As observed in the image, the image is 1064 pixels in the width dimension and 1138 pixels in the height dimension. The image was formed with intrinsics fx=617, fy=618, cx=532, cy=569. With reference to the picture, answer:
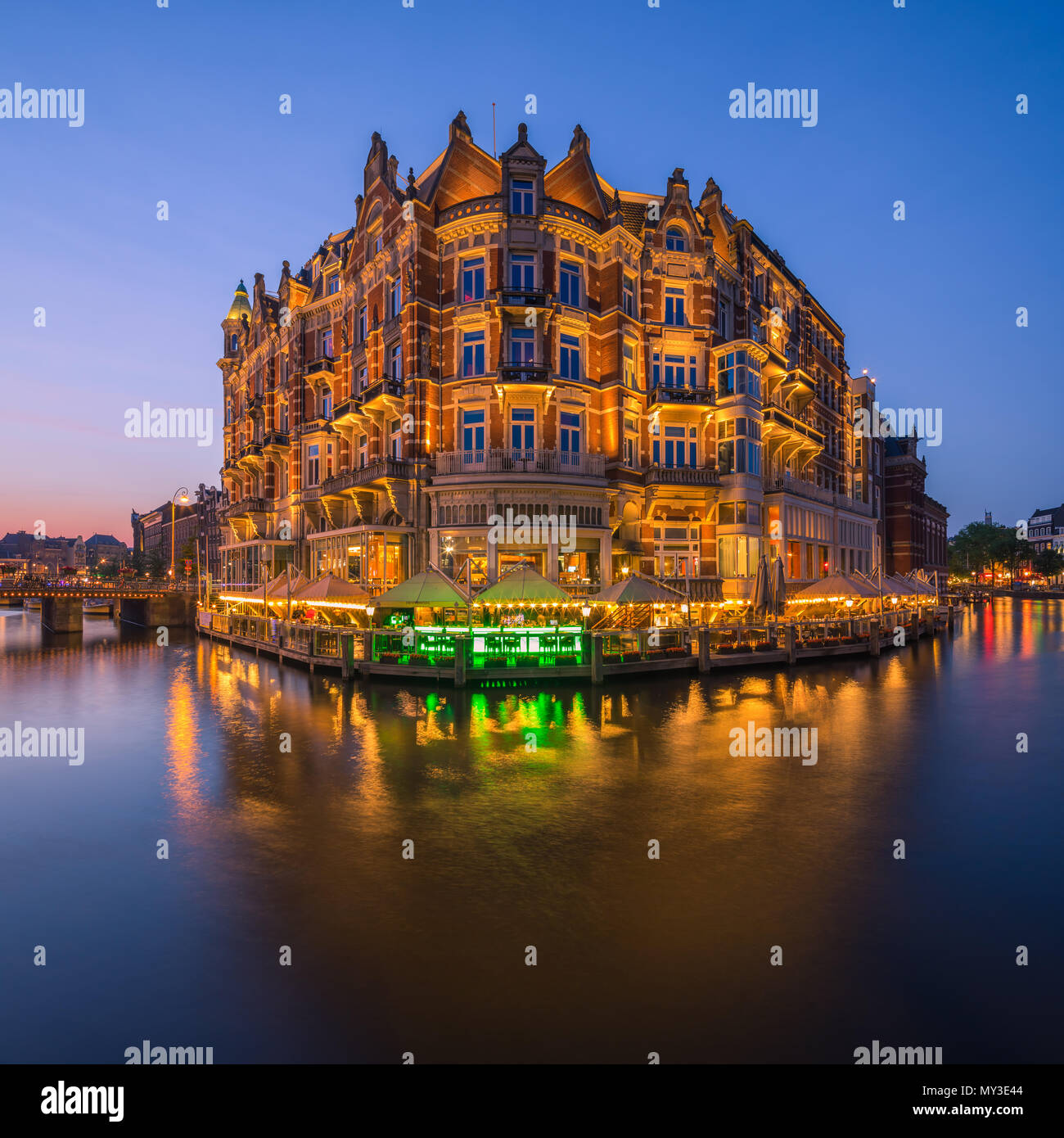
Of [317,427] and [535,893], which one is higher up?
[317,427]

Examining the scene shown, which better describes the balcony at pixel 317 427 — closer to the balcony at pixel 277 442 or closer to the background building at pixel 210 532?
the balcony at pixel 277 442

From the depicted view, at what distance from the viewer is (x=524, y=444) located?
31.4 m

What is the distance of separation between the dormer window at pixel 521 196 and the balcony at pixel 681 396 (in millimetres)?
11481

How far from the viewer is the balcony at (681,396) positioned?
1390 inches

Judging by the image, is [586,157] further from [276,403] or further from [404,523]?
[276,403]

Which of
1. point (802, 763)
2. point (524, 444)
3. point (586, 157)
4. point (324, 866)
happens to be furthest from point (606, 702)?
point (586, 157)

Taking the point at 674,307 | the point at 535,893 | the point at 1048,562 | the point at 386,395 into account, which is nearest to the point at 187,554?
the point at 386,395

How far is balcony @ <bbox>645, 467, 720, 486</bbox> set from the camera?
1364 inches

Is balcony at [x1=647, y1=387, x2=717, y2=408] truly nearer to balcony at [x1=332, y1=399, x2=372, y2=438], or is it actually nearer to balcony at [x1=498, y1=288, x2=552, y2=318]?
balcony at [x1=498, y1=288, x2=552, y2=318]

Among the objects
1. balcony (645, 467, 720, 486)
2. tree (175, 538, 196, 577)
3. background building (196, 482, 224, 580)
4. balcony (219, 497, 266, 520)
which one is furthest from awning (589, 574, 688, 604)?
tree (175, 538, 196, 577)

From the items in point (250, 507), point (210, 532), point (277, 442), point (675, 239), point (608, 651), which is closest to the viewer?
point (608, 651)

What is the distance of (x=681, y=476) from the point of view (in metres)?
35.3

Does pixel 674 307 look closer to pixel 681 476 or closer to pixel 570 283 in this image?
pixel 570 283

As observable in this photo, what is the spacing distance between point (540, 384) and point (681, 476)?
406 inches
